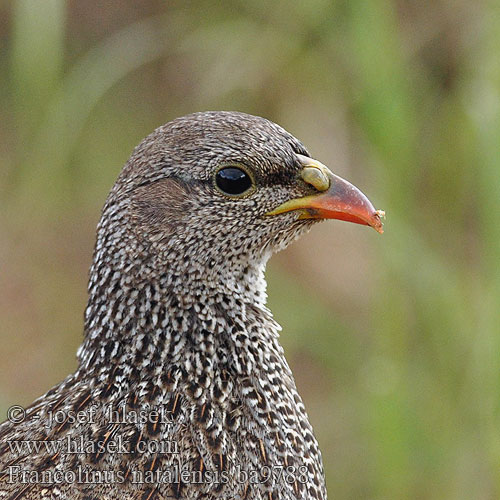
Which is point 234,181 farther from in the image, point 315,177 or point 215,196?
point 315,177

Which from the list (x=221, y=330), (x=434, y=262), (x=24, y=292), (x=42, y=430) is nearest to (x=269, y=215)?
(x=221, y=330)

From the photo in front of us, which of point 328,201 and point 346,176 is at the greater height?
point 346,176

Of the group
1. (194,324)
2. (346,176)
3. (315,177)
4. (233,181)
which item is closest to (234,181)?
(233,181)

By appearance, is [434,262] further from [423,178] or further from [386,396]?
[423,178]

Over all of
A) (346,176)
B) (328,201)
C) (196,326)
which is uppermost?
(346,176)

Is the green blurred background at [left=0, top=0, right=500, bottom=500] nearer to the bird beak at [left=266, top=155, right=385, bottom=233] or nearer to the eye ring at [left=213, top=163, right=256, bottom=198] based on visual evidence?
the bird beak at [left=266, top=155, right=385, bottom=233]

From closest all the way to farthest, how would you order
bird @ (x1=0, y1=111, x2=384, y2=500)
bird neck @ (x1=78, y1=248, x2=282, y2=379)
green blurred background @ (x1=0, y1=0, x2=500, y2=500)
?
1. bird @ (x1=0, y1=111, x2=384, y2=500)
2. bird neck @ (x1=78, y1=248, x2=282, y2=379)
3. green blurred background @ (x1=0, y1=0, x2=500, y2=500)

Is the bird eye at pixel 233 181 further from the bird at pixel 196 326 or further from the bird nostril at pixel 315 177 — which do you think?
the bird nostril at pixel 315 177

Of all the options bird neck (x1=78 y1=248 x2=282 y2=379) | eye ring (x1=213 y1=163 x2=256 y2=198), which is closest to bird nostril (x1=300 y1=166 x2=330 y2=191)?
eye ring (x1=213 y1=163 x2=256 y2=198)

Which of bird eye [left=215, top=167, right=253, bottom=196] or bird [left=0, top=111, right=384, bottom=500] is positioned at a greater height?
bird eye [left=215, top=167, right=253, bottom=196]
